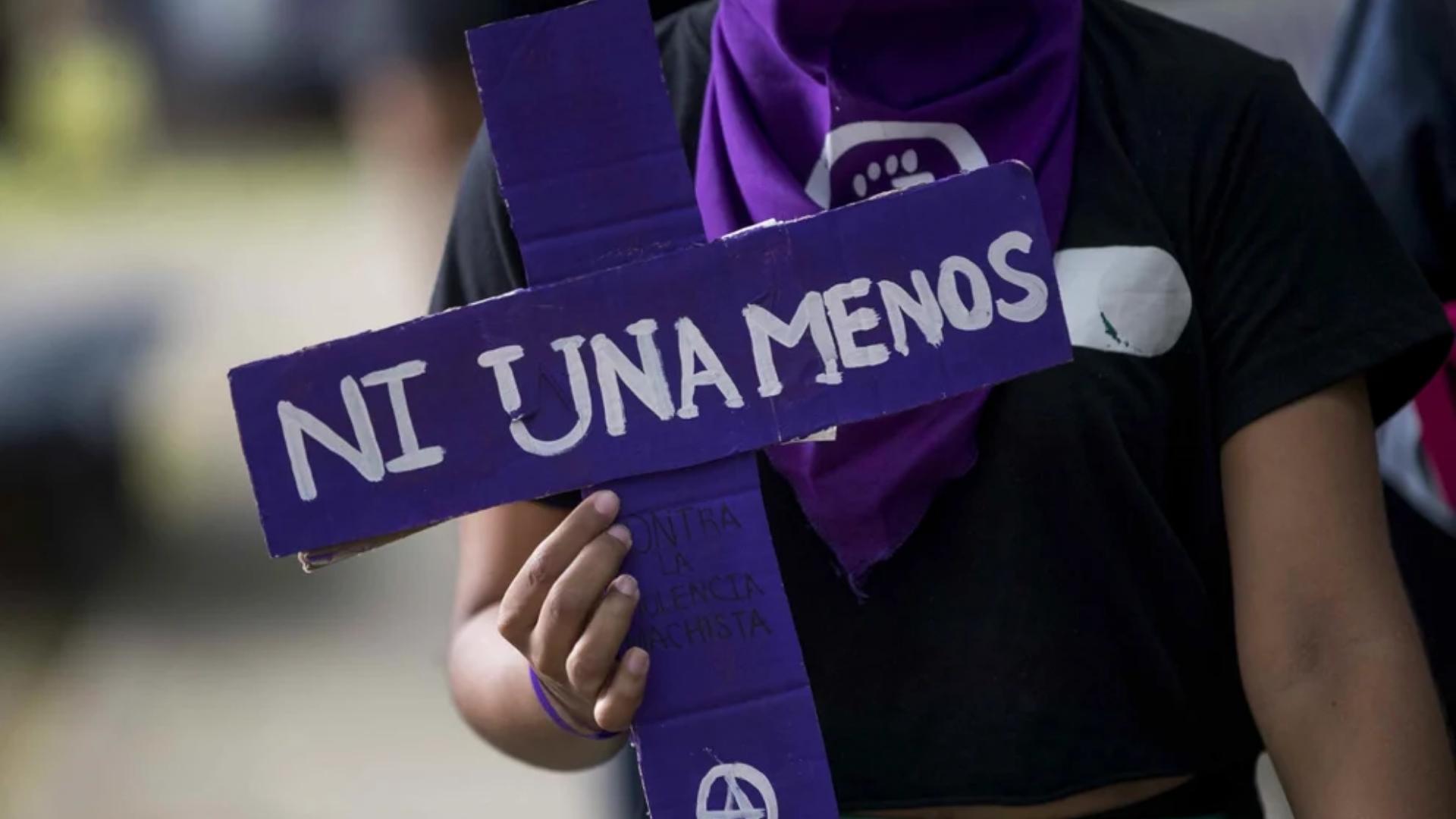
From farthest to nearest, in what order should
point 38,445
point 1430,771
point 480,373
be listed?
point 38,445
point 1430,771
point 480,373

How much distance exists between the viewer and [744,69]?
39.8 inches

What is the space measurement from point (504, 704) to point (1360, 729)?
0.50 meters

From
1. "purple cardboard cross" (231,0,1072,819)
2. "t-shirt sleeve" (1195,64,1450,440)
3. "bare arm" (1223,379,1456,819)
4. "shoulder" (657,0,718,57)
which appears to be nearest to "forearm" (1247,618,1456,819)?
"bare arm" (1223,379,1456,819)

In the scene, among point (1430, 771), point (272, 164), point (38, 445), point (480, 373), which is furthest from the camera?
point (272, 164)

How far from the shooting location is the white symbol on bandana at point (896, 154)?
98 cm

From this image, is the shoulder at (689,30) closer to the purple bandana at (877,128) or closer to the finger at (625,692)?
the purple bandana at (877,128)

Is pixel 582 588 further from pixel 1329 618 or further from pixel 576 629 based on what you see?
pixel 1329 618

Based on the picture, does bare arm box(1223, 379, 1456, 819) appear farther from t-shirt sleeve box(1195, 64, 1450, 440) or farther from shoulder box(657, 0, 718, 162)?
shoulder box(657, 0, 718, 162)

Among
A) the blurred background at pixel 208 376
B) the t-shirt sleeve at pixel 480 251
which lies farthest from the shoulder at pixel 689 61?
the blurred background at pixel 208 376

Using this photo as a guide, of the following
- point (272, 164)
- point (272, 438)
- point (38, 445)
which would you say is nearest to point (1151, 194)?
point (272, 438)

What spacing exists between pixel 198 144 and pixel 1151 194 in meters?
5.45

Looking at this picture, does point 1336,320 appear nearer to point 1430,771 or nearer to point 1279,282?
point 1279,282

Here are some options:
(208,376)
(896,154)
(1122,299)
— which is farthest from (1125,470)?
(208,376)

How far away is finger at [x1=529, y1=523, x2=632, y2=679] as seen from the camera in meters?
0.80
